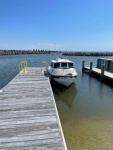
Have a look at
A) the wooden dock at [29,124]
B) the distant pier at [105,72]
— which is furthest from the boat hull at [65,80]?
the wooden dock at [29,124]

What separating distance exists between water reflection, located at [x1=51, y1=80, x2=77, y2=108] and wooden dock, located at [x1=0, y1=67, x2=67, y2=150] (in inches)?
164

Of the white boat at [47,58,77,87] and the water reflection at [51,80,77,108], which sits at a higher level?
the white boat at [47,58,77,87]

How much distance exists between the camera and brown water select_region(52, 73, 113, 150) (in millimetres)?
7104

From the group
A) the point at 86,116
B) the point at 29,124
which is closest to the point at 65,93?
the point at 86,116

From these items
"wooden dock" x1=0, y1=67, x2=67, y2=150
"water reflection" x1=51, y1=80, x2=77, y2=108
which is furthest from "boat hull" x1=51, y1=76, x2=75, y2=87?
"wooden dock" x1=0, y1=67, x2=67, y2=150

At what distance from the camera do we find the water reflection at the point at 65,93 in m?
13.0

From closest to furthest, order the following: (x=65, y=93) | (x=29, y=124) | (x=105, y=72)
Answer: (x=29, y=124), (x=65, y=93), (x=105, y=72)

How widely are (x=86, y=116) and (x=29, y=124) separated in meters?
4.82

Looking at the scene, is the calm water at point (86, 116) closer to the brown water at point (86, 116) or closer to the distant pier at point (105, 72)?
the brown water at point (86, 116)

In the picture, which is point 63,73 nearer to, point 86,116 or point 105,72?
point 86,116

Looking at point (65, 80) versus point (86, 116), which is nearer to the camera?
point (86, 116)

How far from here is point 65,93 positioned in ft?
48.4

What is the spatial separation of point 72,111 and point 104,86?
7.39 metres

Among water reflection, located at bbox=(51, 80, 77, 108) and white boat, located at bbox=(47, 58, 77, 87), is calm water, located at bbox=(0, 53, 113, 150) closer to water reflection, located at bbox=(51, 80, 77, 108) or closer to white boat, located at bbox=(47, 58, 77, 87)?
water reflection, located at bbox=(51, 80, 77, 108)
